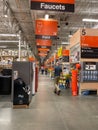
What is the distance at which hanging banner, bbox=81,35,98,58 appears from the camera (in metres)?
11.6

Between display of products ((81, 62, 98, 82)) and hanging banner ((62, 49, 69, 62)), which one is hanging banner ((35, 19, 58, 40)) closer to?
display of products ((81, 62, 98, 82))

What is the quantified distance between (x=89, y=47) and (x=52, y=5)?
4.78 meters

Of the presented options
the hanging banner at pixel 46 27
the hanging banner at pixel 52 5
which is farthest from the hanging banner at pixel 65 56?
the hanging banner at pixel 52 5

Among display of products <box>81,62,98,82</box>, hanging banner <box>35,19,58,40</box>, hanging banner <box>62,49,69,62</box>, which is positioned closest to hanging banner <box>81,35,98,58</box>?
display of products <box>81,62,98,82</box>

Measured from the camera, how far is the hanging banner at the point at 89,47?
11.6 meters

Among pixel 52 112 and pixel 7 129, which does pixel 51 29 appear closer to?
pixel 52 112

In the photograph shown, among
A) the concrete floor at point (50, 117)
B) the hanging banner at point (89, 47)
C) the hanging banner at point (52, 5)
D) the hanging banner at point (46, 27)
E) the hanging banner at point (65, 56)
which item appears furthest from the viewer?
the hanging banner at point (65, 56)

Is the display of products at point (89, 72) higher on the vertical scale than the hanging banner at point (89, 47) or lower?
lower

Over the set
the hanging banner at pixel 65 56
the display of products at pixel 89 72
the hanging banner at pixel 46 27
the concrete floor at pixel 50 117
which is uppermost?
the hanging banner at pixel 46 27

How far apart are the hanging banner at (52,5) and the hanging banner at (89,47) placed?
4.36 metres

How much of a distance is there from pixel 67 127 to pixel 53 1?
3735mm

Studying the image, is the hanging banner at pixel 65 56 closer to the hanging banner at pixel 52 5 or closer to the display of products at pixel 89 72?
the display of products at pixel 89 72

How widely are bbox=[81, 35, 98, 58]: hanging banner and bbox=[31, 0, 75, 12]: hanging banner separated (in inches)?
172

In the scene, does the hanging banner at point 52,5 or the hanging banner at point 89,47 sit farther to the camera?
the hanging banner at point 89,47
